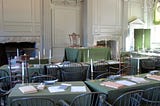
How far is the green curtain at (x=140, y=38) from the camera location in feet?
35.9

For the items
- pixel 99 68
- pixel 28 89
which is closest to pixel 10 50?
pixel 99 68

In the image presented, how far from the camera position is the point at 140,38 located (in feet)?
36.2

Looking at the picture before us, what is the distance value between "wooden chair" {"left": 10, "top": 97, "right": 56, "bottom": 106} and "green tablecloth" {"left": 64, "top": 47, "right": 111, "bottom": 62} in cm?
478

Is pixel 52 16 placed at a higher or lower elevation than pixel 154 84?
higher

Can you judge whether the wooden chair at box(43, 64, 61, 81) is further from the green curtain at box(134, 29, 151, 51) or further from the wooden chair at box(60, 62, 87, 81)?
the green curtain at box(134, 29, 151, 51)

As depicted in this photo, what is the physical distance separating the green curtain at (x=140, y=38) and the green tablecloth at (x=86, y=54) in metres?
3.52

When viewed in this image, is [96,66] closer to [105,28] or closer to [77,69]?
[77,69]

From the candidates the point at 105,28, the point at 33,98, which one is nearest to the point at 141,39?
the point at 105,28

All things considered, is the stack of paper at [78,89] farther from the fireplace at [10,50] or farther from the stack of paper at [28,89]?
the fireplace at [10,50]

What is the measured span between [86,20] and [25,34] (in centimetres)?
285

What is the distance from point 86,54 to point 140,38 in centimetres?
466

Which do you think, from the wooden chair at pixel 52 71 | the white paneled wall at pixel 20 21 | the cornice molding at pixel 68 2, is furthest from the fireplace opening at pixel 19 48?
the wooden chair at pixel 52 71

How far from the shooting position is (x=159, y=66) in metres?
6.63

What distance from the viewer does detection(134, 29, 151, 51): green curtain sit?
35.9 feet
